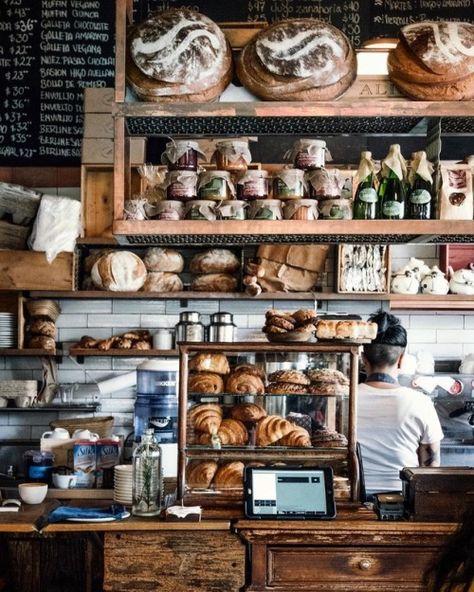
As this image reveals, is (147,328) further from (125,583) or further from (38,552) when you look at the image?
(125,583)

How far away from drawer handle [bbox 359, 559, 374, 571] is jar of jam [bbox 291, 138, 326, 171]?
143cm

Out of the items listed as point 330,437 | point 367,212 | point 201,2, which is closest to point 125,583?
point 330,437

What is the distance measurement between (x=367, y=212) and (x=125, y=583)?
5.20ft

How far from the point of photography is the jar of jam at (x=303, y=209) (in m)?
3.29

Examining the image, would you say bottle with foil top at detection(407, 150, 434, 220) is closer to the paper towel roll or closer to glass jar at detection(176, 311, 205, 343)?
glass jar at detection(176, 311, 205, 343)

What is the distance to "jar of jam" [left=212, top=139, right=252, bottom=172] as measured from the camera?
3.40 metres

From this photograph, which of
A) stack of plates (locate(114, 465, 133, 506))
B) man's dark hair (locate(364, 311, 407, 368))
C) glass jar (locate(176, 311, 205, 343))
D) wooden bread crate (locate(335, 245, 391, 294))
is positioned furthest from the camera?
wooden bread crate (locate(335, 245, 391, 294))

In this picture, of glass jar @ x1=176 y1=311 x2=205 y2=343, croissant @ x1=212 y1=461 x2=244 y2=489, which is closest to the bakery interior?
croissant @ x1=212 y1=461 x2=244 y2=489

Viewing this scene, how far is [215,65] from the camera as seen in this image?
10.6ft

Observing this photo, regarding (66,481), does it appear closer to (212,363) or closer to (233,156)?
(212,363)

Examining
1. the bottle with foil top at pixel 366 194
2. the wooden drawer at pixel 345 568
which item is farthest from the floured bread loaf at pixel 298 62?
the wooden drawer at pixel 345 568

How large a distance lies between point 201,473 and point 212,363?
41 cm

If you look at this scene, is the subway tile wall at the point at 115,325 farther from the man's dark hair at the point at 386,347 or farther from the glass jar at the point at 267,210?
the glass jar at the point at 267,210

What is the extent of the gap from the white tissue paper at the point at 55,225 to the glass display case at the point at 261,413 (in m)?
2.19
